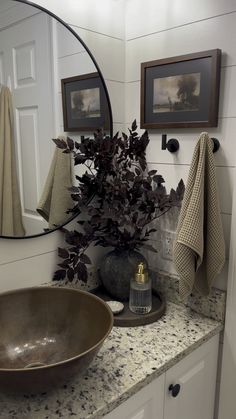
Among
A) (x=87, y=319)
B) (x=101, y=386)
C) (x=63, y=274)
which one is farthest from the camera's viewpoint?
(x=63, y=274)

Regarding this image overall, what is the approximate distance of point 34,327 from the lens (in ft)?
3.48

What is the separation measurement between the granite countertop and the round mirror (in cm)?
46

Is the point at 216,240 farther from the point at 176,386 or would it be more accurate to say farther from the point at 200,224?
the point at 176,386

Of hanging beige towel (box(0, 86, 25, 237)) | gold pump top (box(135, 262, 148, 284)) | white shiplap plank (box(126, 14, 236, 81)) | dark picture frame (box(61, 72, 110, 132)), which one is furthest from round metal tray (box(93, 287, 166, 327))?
white shiplap plank (box(126, 14, 236, 81))

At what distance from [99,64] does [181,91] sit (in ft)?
1.07

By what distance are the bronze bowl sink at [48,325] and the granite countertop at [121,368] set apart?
0.27 feet

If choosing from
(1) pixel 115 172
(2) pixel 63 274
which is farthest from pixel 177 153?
(2) pixel 63 274

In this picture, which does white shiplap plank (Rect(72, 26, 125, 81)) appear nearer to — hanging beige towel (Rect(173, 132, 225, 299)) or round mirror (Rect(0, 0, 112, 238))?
round mirror (Rect(0, 0, 112, 238))

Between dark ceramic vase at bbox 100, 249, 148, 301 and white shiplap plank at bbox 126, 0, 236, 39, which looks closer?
white shiplap plank at bbox 126, 0, 236, 39

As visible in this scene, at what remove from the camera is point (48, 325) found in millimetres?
1072

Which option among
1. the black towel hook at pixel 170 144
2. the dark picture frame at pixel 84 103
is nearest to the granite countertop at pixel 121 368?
the black towel hook at pixel 170 144

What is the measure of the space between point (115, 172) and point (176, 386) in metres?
0.70

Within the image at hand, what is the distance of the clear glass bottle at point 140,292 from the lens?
1.16 meters

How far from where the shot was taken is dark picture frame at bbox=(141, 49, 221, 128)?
108 centimetres
